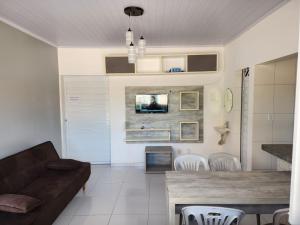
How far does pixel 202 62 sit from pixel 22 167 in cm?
352

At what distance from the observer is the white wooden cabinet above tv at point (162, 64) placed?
4395 millimetres

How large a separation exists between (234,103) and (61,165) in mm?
3043

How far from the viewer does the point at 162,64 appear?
4492mm

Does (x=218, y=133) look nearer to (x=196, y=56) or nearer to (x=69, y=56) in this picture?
(x=196, y=56)

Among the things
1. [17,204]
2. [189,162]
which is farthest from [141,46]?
[17,204]

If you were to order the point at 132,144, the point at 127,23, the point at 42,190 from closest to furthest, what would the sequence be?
the point at 42,190 → the point at 127,23 → the point at 132,144

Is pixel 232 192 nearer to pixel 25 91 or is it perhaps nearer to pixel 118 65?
pixel 25 91

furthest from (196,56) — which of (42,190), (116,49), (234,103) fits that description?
Result: (42,190)

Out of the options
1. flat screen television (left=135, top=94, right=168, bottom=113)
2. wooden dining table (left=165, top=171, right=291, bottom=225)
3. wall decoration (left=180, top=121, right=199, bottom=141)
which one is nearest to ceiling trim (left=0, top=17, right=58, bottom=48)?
flat screen television (left=135, top=94, right=168, bottom=113)

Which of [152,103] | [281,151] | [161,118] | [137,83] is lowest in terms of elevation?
[281,151]

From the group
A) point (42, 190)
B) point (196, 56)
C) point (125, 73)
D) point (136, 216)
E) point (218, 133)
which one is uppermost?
point (196, 56)

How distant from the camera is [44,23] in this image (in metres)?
3.02

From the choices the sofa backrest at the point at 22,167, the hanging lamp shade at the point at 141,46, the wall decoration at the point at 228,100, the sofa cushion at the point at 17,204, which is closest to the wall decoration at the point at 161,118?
the wall decoration at the point at 228,100

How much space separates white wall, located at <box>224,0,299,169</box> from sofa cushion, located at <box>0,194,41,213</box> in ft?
9.32
